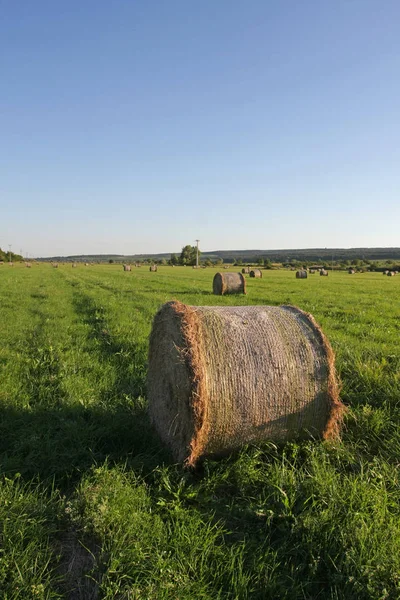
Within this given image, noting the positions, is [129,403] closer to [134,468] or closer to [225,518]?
[134,468]

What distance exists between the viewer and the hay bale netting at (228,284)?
21.3 metres

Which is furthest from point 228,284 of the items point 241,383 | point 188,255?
point 188,255

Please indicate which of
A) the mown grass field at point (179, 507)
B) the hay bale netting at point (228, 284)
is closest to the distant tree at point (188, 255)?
the hay bale netting at point (228, 284)

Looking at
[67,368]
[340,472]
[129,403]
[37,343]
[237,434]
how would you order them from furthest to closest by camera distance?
[37,343] < [67,368] < [129,403] < [237,434] < [340,472]

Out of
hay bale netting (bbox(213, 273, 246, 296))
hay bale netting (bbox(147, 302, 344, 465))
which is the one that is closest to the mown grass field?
hay bale netting (bbox(147, 302, 344, 465))

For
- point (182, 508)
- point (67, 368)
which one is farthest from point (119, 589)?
point (67, 368)

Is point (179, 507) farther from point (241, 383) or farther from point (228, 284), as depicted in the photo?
point (228, 284)

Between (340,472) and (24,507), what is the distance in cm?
303

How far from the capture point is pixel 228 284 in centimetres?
2147

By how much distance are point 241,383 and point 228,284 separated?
17438 mm

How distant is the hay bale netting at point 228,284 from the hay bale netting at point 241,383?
649 inches

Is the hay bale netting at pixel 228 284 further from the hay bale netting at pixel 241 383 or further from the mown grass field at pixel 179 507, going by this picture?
the hay bale netting at pixel 241 383

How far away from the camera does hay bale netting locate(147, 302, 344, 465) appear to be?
403 cm

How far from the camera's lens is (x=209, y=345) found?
13.9 ft
